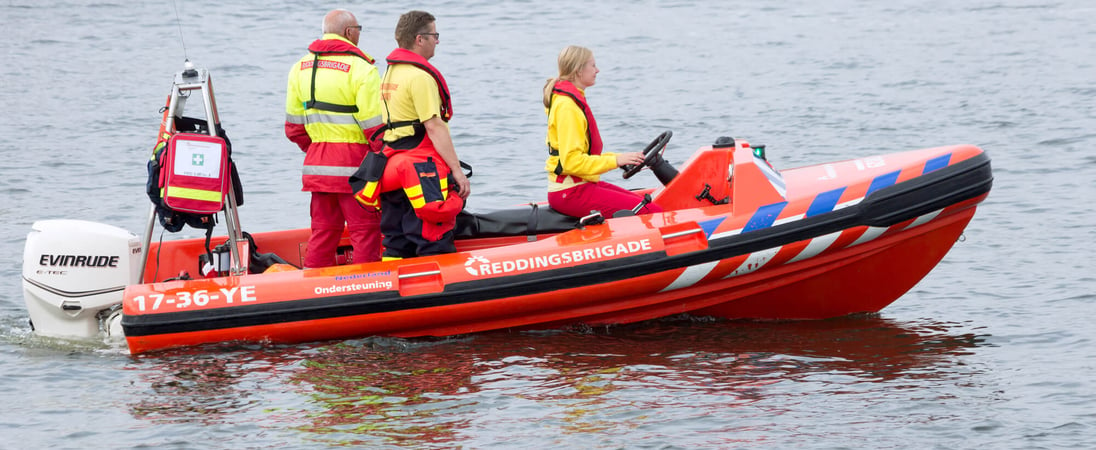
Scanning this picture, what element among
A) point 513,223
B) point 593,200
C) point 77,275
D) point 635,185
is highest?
point 593,200

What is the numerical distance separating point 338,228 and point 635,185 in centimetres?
451

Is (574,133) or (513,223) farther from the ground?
(574,133)

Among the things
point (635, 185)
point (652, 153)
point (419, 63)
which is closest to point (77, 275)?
point (419, 63)

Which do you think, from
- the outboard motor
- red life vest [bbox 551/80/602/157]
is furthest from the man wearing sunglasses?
the outboard motor

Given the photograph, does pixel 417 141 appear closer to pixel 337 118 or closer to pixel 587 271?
pixel 337 118

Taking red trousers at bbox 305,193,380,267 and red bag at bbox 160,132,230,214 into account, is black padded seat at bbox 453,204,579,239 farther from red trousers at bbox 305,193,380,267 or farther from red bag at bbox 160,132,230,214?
red bag at bbox 160,132,230,214

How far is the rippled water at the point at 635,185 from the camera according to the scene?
5805 mm

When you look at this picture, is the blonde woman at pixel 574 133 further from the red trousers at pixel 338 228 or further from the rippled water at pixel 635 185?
the red trousers at pixel 338 228

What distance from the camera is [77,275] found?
6.54m

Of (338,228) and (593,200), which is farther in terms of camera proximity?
(338,228)

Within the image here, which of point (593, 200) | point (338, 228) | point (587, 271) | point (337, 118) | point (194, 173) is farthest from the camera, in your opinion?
point (338, 228)

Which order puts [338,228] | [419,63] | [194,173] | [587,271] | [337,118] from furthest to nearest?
[338,228] < [337,118] < [587,271] < [194,173] < [419,63]

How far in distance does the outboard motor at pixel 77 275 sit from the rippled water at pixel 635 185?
0.17 m

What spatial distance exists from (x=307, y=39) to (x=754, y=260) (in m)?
14.0
